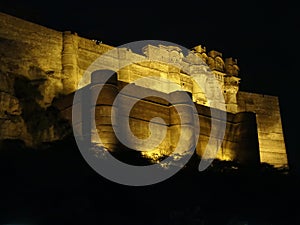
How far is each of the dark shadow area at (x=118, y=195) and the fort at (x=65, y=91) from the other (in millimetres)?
1258

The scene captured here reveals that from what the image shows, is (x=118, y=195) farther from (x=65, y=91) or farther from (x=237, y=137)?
(x=237, y=137)

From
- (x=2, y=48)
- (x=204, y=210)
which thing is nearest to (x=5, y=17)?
(x=2, y=48)

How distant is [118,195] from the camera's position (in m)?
22.6

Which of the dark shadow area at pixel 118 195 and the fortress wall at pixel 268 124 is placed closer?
the dark shadow area at pixel 118 195

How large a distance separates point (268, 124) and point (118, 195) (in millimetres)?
19004

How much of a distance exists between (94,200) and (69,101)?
23.4ft

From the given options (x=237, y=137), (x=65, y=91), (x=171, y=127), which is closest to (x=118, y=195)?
(x=171, y=127)

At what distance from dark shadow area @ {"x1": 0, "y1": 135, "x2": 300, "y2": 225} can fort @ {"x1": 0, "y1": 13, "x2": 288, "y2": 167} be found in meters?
1.26

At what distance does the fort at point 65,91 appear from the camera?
27.0 m

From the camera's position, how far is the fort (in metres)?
27.0

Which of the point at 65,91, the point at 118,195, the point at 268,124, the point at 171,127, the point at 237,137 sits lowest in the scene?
the point at 118,195

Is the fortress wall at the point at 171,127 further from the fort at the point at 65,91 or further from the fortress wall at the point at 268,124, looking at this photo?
the fortress wall at the point at 268,124

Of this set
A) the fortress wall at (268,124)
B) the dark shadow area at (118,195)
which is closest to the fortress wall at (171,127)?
the dark shadow area at (118,195)

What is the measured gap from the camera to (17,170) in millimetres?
23094
